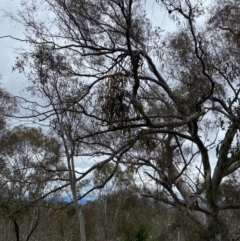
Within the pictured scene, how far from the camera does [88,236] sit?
918 inches

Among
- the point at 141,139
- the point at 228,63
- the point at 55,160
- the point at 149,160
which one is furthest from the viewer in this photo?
the point at 55,160

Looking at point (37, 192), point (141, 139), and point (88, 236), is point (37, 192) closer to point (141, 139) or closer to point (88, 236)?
point (141, 139)

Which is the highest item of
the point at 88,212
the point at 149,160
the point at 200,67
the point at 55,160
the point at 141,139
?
the point at 88,212

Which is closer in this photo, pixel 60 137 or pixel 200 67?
pixel 200 67

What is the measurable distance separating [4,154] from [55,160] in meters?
3.80

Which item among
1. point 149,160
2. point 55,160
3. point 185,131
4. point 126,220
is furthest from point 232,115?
point 126,220

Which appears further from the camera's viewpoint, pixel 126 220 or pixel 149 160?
pixel 126 220

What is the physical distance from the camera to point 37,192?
13.1 metres

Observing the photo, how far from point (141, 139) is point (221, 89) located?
98.7 inches

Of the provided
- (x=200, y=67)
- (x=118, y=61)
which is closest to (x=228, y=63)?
(x=200, y=67)

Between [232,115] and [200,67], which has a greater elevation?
[200,67]

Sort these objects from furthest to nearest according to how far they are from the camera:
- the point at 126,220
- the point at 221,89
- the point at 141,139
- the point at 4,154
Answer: the point at 126,220 → the point at 4,154 → the point at 221,89 → the point at 141,139

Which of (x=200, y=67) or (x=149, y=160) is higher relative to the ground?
(x=200, y=67)

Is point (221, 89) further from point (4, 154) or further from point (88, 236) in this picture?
point (88, 236)
